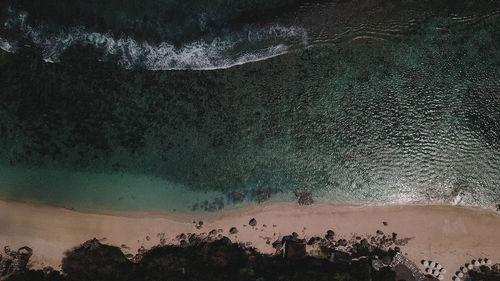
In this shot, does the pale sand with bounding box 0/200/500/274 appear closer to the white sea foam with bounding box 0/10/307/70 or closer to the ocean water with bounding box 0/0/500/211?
the ocean water with bounding box 0/0/500/211

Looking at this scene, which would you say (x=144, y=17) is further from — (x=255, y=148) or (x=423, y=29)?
(x=423, y=29)

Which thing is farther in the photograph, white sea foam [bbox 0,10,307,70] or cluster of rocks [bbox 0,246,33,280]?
white sea foam [bbox 0,10,307,70]

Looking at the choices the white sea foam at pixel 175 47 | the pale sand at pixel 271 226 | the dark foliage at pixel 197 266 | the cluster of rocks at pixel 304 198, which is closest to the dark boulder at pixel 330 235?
the pale sand at pixel 271 226

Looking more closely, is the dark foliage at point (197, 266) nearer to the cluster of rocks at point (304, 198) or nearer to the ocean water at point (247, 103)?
the ocean water at point (247, 103)

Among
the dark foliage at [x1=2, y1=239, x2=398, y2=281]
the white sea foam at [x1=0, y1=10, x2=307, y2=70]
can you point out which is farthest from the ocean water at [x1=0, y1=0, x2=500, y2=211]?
the dark foliage at [x1=2, y1=239, x2=398, y2=281]

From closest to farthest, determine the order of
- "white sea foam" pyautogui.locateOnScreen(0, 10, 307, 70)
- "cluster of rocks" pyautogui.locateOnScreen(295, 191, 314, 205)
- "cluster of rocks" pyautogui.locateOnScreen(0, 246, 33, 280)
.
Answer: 1. "cluster of rocks" pyautogui.locateOnScreen(0, 246, 33, 280)
2. "cluster of rocks" pyautogui.locateOnScreen(295, 191, 314, 205)
3. "white sea foam" pyautogui.locateOnScreen(0, 10, 307, 70)

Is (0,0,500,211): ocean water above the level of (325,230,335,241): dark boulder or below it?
above

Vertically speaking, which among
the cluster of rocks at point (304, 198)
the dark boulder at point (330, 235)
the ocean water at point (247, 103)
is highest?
the ocean water at point (247, 103)
